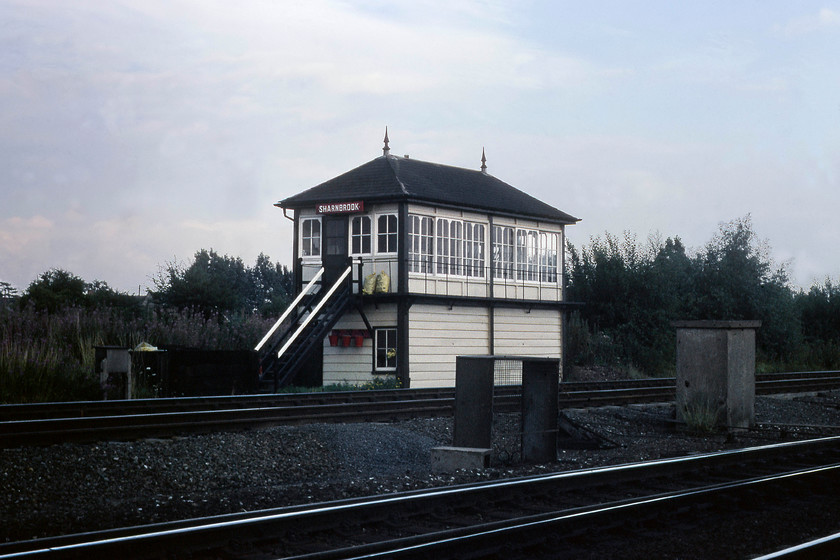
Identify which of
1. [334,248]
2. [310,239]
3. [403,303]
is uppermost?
[310,239]

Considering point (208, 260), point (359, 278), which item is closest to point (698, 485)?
point (359, 278)

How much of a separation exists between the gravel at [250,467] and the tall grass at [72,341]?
4884 mm

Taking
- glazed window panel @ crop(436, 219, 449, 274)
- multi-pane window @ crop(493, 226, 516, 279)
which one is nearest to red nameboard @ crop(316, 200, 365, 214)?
glazed window panel @ crop(436, 219, 449, 274)

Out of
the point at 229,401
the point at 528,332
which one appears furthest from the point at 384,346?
the point at 229,401

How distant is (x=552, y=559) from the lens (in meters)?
6.51

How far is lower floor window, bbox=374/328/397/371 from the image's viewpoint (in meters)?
26.3

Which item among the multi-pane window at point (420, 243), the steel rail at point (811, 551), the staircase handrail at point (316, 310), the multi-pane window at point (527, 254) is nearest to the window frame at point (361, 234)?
the staircase handrail at point (316, 310)

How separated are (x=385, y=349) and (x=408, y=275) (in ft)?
7.42

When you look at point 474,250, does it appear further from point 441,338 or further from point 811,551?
point 811,551

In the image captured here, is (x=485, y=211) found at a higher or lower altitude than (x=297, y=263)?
higher

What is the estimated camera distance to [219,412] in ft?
44.6

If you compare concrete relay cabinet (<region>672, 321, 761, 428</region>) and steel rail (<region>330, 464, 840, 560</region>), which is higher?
concrete relay cabinet (<region>672, 321, 761, 428</region>)

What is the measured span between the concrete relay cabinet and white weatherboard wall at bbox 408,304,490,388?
11.1m

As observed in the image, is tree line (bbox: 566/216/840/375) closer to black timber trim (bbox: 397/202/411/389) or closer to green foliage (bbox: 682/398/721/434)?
black timber trim (bbox: 397/202/411/389)
